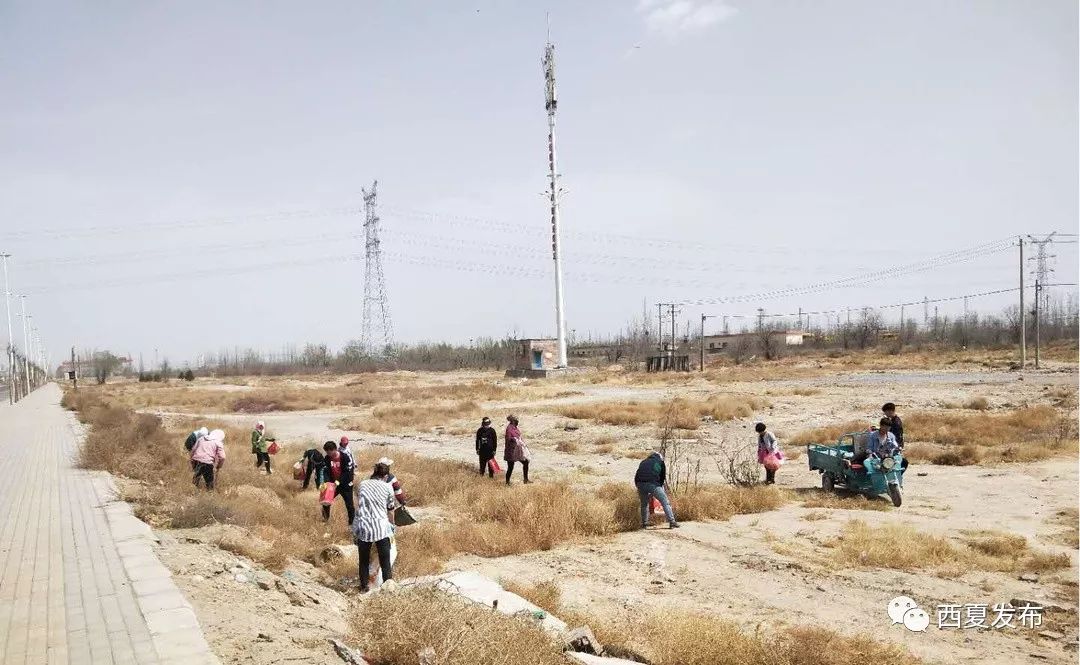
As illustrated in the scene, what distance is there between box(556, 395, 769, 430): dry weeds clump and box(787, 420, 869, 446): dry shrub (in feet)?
15.8

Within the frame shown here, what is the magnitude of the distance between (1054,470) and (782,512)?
7291mm

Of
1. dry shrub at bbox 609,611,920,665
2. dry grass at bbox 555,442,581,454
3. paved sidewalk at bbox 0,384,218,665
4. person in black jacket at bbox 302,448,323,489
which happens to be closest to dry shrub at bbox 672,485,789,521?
dry shrub at bbox 609,611,920,665

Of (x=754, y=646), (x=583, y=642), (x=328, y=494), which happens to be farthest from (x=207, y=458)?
(x=754, y=646)

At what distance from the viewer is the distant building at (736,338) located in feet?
355

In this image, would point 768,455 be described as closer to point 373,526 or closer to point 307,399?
point 373,526

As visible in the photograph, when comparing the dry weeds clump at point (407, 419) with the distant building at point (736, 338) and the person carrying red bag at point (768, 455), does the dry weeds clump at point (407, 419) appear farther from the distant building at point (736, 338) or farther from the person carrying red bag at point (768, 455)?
the distant building at point (736, 338)

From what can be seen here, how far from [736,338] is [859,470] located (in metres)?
106

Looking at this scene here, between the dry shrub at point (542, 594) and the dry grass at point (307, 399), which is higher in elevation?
the dry shrub at point (542, 594)

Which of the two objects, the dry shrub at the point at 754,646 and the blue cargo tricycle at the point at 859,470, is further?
the blue cargo tricycle at the point at 859,470

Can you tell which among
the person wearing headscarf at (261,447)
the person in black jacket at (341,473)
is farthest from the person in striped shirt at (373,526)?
the person wearing headscarf at (261,447)

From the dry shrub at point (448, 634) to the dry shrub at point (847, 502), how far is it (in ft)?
28.3

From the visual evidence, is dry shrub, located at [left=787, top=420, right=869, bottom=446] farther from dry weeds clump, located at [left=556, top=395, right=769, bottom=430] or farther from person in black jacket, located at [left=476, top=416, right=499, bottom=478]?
person in black jacket, located at [left=476, top=416, right=499, bottom=478]

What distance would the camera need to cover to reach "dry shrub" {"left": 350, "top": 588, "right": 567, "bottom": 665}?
581cm

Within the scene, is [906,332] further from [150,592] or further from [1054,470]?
[150,592]
